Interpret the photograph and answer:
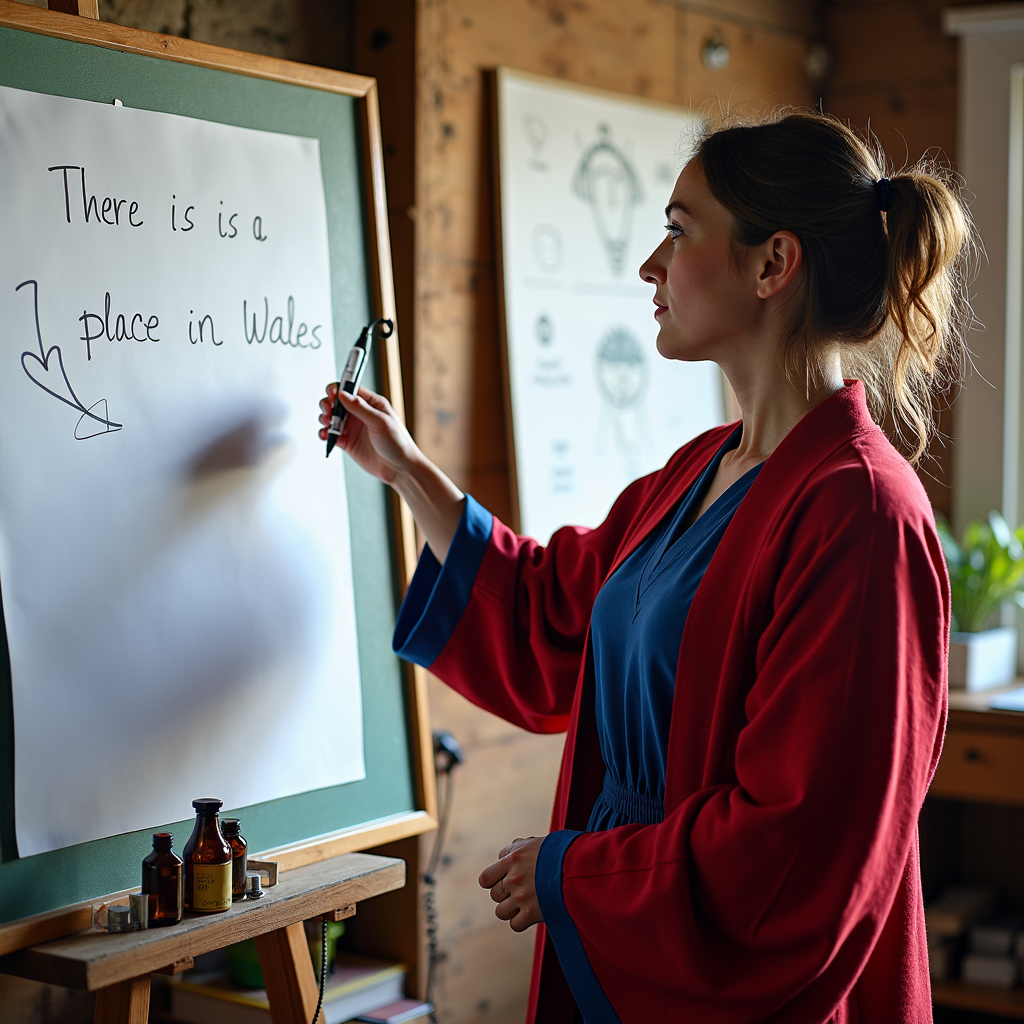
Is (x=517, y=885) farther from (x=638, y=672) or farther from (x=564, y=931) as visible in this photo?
(x=638, y=672)

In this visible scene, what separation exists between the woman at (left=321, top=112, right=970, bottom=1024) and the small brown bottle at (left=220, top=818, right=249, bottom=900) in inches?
10.6

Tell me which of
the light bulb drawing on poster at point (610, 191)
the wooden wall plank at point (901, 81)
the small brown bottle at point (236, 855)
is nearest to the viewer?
the small brown bottle at point (236, 855)

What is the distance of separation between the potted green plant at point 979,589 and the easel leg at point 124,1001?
193 cm

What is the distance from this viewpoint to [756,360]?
1.31m

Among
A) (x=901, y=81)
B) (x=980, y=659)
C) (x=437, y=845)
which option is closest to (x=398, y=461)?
(x=437, y=845)

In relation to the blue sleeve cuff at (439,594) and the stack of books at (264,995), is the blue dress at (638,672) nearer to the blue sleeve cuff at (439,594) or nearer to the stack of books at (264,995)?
the blue sleeve cuff at (439,594)

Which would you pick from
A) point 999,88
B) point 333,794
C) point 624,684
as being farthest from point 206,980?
point 999,88

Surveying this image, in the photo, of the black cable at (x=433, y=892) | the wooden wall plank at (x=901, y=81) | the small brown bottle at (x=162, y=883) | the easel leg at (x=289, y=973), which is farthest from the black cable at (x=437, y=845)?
the wooden wall plank at (x=901, y=81)

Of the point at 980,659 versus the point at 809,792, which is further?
the point at 980,659

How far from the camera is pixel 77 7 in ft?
4.10

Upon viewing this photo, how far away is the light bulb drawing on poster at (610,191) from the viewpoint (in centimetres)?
233

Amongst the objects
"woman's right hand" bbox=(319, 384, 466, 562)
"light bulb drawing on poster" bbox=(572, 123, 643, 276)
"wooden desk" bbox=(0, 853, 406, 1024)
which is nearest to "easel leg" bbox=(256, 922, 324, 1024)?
"wooden desk" bbox=(0, 853, 406, 1024)

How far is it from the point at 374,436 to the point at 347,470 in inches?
2.3

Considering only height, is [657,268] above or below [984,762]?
above
